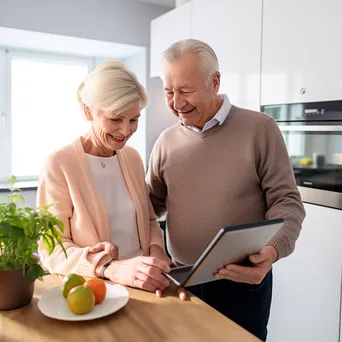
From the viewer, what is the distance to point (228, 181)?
1.36m

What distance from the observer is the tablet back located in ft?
2.85

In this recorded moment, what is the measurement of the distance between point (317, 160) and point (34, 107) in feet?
8.04

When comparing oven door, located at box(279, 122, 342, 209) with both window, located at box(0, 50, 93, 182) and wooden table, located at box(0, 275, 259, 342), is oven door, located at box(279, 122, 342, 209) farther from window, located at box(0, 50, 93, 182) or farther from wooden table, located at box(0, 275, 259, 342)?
window, located at box(0, 50, 93, 182)

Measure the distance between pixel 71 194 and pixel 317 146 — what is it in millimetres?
1259

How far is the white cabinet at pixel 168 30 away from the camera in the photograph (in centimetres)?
281

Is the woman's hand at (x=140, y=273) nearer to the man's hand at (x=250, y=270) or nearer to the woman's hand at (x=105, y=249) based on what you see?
the woman's hand at (x=105, y=249)

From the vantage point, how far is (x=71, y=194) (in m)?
1.16

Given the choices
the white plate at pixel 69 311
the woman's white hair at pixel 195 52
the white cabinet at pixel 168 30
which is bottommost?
the white plate at pixel 69 311

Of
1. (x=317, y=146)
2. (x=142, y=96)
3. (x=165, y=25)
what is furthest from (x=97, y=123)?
(x=165, y=25)

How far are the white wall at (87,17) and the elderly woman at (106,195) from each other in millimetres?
1869

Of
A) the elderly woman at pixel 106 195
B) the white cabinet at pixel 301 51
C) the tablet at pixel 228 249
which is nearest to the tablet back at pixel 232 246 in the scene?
the tablet at pixel 228 249

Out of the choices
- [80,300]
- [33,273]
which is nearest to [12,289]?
[33,273]

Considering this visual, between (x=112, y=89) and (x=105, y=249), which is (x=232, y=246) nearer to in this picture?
(x=105, y=249)

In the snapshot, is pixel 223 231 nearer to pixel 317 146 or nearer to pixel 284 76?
pixel 317 146
